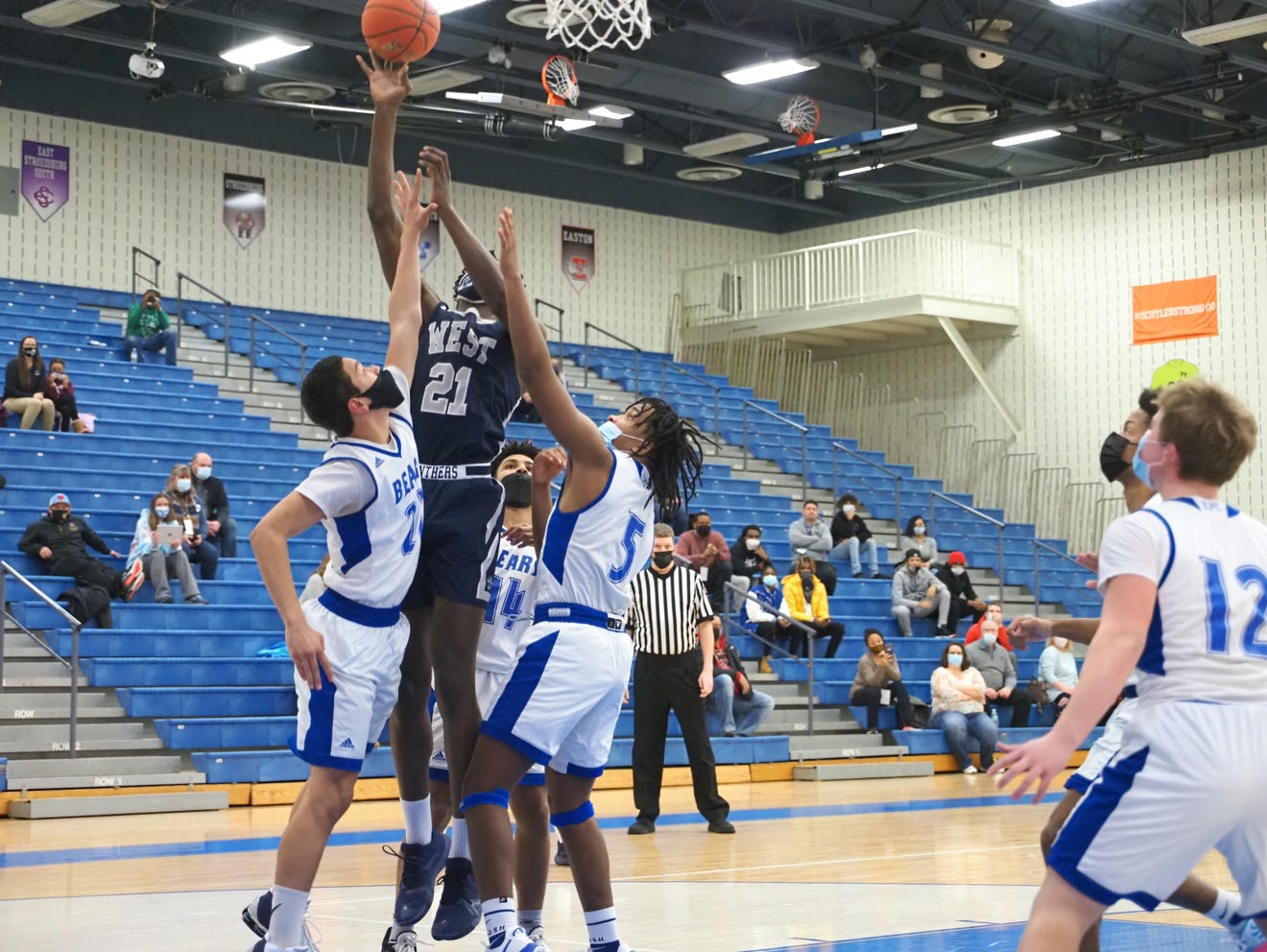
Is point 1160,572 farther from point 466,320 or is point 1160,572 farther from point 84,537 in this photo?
point 84,537

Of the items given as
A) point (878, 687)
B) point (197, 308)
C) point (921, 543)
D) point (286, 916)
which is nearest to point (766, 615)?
point (878, 687)

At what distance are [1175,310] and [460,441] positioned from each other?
19.4 metres

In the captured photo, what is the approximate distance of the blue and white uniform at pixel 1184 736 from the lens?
338 cm

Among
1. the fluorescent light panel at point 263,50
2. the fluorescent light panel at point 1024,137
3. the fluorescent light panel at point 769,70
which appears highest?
the fluorescent light panel at point 263,50

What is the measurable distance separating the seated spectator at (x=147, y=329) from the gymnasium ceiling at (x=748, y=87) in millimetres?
2898

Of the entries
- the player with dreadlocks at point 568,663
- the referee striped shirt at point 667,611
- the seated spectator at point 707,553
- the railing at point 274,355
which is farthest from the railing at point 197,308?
the player with dreadlocks at point 568,663

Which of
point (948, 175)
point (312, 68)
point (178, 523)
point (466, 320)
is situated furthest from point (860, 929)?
point (948, 175)

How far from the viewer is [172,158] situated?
71.3 feet

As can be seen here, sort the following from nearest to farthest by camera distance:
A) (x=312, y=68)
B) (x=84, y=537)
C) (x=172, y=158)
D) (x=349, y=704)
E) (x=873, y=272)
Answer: (x=349, y=704) < (x=84, y=537) < (x=312, y=68) < (x=172, y=158) < (x=873, y=272)

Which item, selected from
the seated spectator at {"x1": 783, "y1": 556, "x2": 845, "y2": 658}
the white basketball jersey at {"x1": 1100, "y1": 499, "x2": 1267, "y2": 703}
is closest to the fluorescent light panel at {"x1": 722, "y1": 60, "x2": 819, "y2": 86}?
the seated spectator at {"x1": 783, "y1": 556, "x2": 845, "y2": 658}

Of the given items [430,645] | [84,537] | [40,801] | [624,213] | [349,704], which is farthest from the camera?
[624,213]

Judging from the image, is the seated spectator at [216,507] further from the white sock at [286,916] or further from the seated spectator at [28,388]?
the white sock at [286,916]

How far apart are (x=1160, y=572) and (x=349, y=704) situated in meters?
2.43

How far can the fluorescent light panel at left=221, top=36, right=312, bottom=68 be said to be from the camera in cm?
1848
